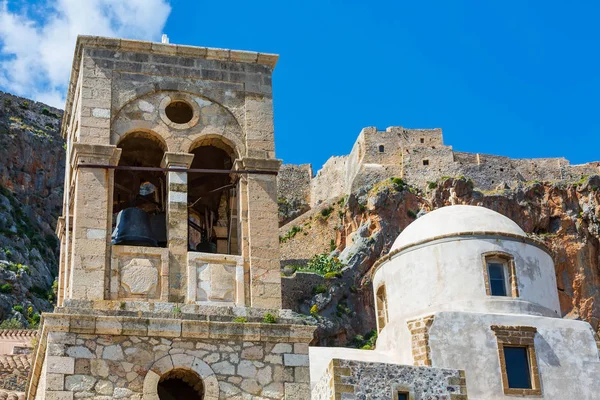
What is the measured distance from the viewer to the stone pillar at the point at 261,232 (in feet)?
42.6

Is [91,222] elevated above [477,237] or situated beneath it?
situated beneath

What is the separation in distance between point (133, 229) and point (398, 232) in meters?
45.7

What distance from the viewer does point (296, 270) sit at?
56.4 meters

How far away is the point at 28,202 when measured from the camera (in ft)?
229

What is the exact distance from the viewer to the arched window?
27.3 metres

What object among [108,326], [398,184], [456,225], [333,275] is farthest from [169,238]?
[398,184]

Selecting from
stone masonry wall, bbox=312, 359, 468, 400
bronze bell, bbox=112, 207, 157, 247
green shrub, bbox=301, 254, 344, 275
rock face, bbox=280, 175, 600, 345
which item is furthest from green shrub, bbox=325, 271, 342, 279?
bronze bell, bbox=112, 207, 157, 247

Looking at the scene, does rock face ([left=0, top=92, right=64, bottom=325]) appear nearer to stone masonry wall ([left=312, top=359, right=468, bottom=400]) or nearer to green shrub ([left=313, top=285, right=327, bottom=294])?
green shrub ([left=313, top=285, right=327, bottom=294])

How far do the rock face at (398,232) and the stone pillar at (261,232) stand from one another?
121 ft

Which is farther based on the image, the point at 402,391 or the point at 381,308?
the point at 381,308

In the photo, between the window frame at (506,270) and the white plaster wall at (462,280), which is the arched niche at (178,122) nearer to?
the white plaster wall at (462,280)

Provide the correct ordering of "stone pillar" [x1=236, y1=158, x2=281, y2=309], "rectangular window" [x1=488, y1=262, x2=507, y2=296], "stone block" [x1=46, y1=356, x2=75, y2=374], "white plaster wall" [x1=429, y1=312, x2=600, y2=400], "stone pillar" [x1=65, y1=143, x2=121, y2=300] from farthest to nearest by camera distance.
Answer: "rectangular window" [x1=488, y1=262, x2=507, y2=296] < "white plaster wall" [x1=429, y1=312, x2=600, y2=400] < "stone pillar" [x1=236, y1=158, x2=281, y2=309] < "stone pillar" [x1=65, y1=143, x2=121, y2=300] < "stone block" [x1=46, y1=356, x2=75, y2=374]

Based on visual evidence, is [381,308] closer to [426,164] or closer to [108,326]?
[108,326]

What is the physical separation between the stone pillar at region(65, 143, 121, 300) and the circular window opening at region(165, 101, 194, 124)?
4.01ft
